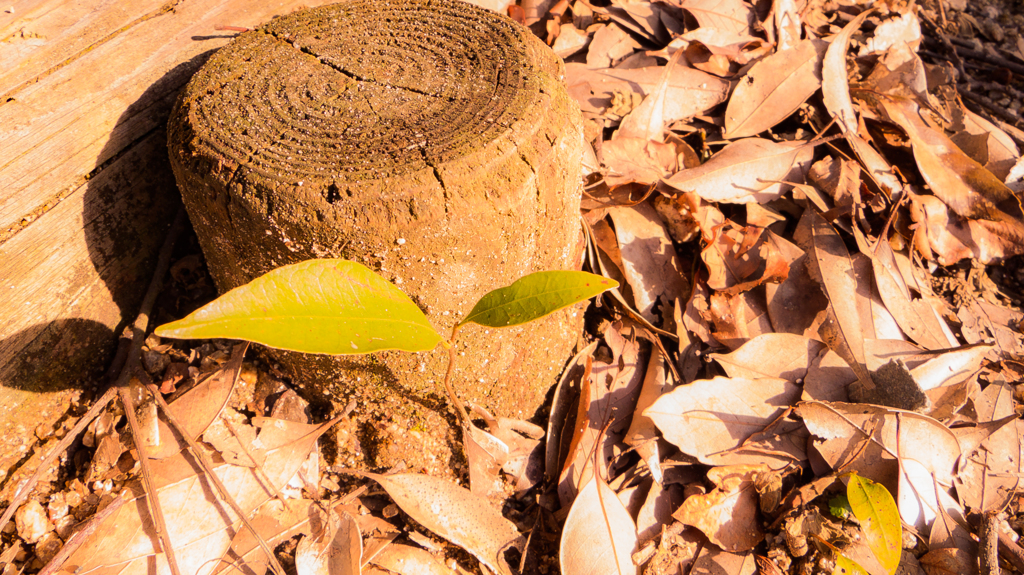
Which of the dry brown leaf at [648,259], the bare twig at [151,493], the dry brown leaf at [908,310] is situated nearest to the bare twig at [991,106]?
the dry brown leaf at [908,310]

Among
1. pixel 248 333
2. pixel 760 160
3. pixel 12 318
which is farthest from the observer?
pixel 760 160

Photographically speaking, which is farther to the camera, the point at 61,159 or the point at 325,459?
the point at 325,459

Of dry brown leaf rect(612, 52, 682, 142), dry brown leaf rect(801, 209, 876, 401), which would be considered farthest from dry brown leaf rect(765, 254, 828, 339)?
dry brown leaf rect(612, 52, 682, 142)

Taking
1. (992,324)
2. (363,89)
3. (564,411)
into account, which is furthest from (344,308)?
(992,324)

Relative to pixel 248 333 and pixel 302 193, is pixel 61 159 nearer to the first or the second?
pixel 302 193

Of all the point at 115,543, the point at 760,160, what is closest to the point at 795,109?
the point at 760,160

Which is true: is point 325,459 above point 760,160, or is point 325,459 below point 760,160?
below
